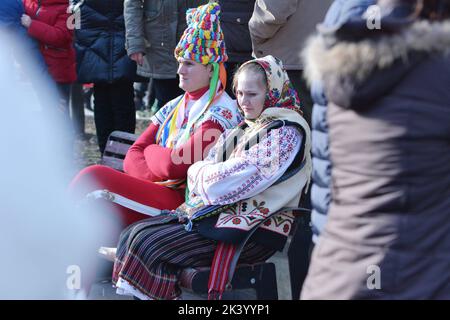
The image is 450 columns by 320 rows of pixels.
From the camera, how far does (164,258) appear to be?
350cm

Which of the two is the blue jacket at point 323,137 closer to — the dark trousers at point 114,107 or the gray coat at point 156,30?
the gray coat at point 156,30

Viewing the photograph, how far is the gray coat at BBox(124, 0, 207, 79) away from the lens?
5.53 meters

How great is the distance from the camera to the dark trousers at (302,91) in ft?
15.4

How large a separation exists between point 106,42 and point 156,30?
582 millimetres

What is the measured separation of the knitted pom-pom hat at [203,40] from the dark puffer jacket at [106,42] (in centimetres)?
186

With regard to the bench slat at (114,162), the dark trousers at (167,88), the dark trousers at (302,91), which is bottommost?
the bench slat at (114,162)

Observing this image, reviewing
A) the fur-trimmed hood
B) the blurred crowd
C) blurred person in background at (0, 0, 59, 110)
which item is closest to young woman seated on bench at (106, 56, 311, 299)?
the blurred crowd

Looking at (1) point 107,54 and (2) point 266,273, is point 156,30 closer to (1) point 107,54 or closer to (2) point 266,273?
(1) point 107,54

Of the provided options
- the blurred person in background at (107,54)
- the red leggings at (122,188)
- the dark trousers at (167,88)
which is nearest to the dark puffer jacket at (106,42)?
the blurred person in background at (107,54)

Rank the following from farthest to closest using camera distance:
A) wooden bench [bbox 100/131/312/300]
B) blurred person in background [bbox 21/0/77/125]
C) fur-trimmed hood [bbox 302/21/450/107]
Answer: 1. blurred person in background [bbox 21/0/77/125]
2. wooden bench [bbox 100/131/312/300]
3. fur-trimmed hood [bbox 302/21/450/107]

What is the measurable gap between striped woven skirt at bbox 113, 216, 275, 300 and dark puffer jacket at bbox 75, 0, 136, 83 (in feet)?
8.78

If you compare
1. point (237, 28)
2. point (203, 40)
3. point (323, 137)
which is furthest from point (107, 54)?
point (323, 137)

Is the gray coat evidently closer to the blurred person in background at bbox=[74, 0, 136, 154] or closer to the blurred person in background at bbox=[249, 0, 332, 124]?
the blurred person in background at bbox=[74, 0, 136, 154]

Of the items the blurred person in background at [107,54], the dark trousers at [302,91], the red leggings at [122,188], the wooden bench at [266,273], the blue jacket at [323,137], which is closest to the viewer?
the blue jacket at [323,137]
